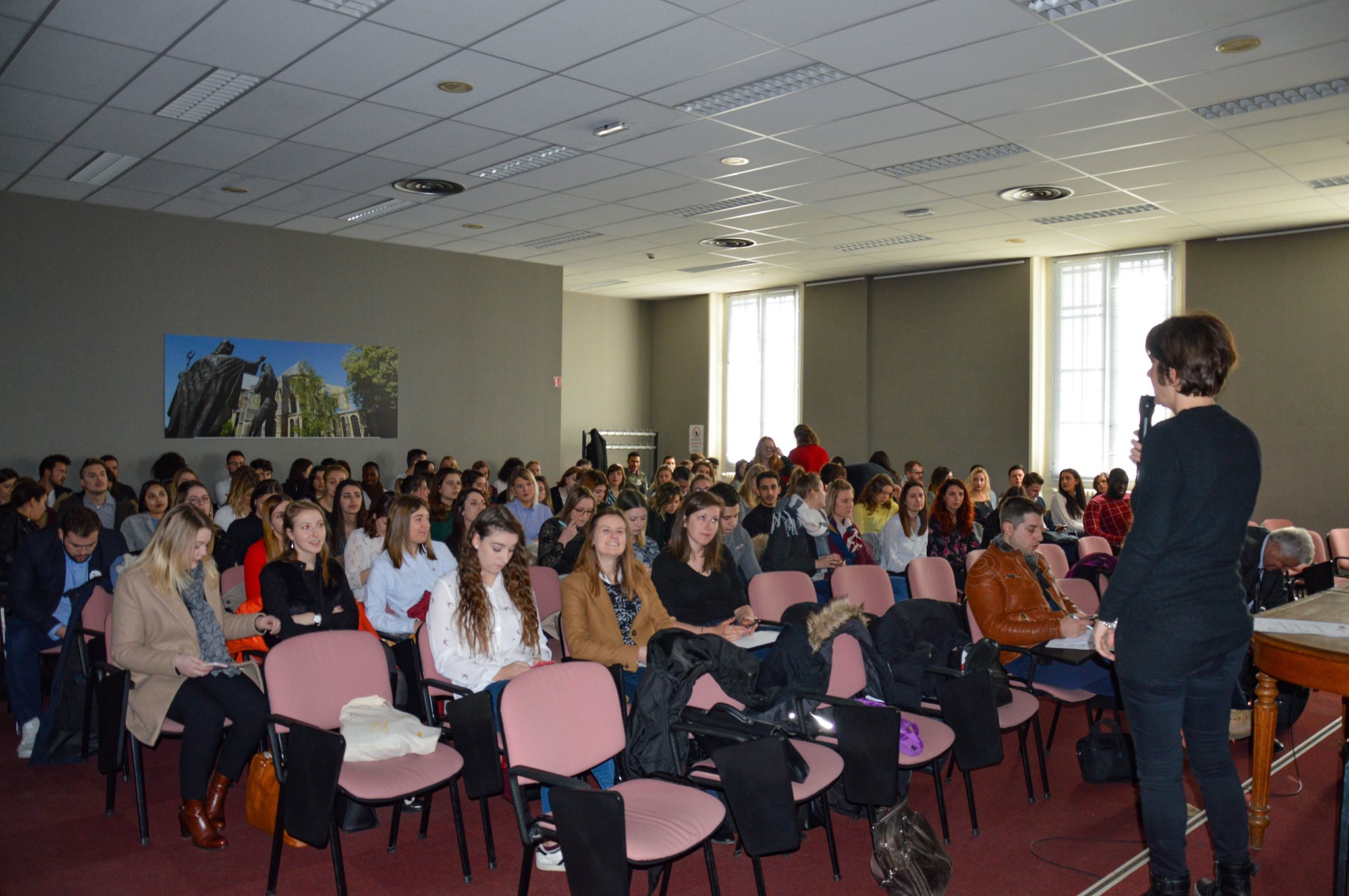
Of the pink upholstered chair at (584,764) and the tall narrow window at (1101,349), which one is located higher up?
the tall narrow window at (1101,349)

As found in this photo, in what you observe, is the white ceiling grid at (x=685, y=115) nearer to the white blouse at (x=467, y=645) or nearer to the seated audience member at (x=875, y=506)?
the seated audience member at (x=875, y=506)

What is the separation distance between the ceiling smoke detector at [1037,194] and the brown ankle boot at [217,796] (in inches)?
292

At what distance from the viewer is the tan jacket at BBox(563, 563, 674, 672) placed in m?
3.89

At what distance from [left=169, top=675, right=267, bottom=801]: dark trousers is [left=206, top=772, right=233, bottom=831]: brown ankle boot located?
0.08 feet

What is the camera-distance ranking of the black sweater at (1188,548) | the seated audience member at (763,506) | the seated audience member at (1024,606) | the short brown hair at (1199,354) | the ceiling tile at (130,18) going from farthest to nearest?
1. the seated audience member at (763,506)
2. the ceiling tile at (130,18)
3. the seated audience member at (1024,606)
4. the short brown hair at (1199,354)
5. the black sweater at (1188,548)

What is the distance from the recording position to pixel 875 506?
774 cm

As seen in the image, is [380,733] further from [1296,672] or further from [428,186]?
[428,186]

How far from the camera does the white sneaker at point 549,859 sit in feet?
11.3

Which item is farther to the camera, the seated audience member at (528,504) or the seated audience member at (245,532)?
the seated audience member at (528,504)

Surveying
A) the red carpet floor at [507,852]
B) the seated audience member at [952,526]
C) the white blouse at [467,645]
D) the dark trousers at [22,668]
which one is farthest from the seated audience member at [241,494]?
the seated audience member at [952,526]

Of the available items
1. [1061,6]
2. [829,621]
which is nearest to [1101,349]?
[1061,6]

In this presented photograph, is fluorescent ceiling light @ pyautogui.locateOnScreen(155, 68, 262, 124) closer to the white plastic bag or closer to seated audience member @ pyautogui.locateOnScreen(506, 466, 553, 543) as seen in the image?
seated audience member @ pyautogui.locateOnScreen(506, 466, 553, 543)

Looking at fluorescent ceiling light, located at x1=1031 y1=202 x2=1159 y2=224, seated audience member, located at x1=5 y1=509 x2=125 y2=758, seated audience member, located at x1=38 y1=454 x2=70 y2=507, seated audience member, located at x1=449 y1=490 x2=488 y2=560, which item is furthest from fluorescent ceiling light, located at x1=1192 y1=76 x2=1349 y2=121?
seated audience member, located at x1=38 y1=454 x2=70 y2=507

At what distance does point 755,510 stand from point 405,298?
595cm
